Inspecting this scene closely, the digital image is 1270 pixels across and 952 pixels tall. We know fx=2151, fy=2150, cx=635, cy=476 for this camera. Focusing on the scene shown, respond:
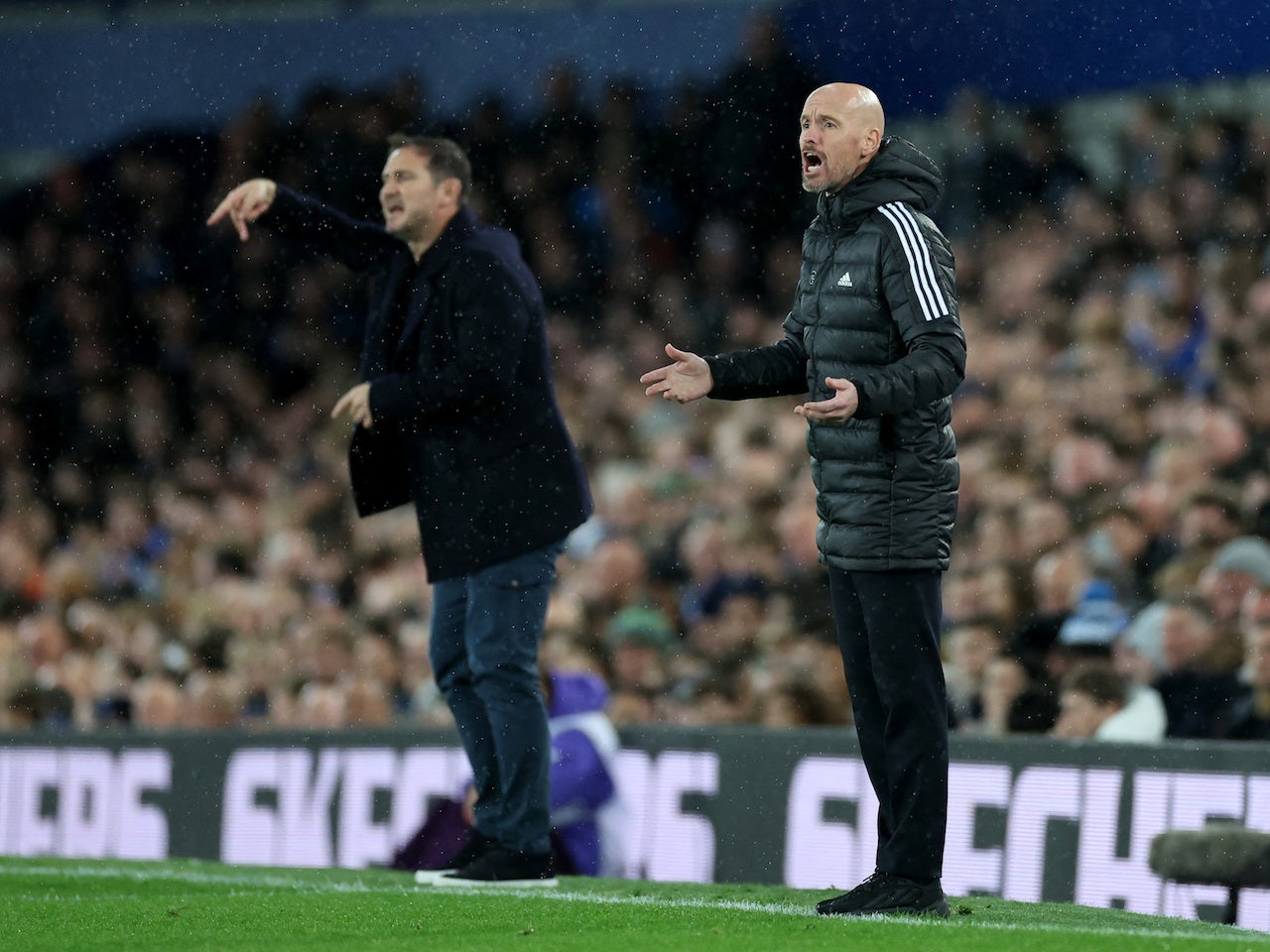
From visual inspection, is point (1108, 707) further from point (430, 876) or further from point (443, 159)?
point (443, 159)

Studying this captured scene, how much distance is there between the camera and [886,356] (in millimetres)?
4988

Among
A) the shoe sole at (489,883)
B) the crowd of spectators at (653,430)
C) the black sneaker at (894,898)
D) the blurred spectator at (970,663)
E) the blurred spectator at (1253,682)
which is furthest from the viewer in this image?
the crowd of spectators at (653,430)

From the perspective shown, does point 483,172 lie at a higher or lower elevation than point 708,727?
higher

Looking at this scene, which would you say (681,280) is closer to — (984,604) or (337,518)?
(337,518)

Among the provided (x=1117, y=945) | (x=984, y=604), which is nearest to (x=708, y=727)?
(x=984, y=604)

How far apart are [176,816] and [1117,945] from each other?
6.39 m

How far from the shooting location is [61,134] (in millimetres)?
19656

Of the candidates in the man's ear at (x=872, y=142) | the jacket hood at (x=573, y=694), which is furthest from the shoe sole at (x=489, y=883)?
the jacket hood at (x=573, y=694)

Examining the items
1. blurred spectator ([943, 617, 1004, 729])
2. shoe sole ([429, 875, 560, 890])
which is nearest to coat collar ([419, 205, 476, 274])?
shoe sole ([429, 875, 560, 890])

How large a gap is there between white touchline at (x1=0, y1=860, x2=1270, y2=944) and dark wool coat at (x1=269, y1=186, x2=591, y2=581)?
2.96 feet

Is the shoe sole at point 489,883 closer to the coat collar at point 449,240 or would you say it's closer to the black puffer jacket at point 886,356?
the black puffer jacket at point 886,356

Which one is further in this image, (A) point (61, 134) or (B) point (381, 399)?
(A) point (61, 134)

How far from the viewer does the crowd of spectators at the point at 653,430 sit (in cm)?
923

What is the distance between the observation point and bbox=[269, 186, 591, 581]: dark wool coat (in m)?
5.96
